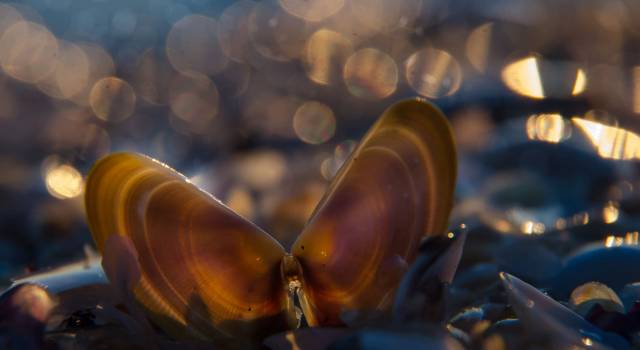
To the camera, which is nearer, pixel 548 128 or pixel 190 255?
pixel 190 255

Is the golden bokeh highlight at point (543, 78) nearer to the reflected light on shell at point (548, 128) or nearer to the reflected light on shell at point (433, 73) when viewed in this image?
the reflected light on shell at point (433, 73)

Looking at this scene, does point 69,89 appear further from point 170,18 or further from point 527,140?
point 527,140

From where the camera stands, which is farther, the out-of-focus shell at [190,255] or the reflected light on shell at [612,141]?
→ the reflected light on shell at [612,141]

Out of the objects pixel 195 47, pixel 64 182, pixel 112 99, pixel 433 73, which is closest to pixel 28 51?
pixel 195 47

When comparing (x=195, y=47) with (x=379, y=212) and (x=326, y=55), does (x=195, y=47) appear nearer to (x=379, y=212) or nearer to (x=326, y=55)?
(x=326, y=55)

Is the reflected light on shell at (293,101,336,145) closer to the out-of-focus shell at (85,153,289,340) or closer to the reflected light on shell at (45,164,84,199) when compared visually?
the reflected light on shell at (45,164,84,199)

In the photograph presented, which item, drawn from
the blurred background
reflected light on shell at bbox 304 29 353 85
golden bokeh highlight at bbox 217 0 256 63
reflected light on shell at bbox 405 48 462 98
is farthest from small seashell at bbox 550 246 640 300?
golden bokeh highlight at bbox 217 0 256 63

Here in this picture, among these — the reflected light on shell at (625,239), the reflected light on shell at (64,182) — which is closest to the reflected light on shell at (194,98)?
the reflected light on shell at (64,182)
